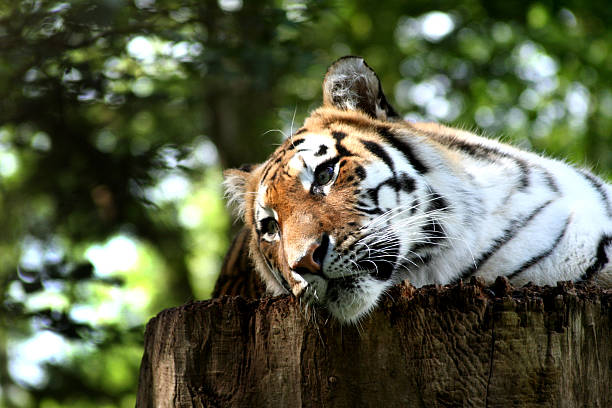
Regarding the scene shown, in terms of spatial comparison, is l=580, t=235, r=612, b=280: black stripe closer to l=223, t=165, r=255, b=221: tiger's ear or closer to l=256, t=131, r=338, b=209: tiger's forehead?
l=256, t=131, r=338, b=209: tiger's forehead

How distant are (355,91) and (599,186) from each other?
1.63m

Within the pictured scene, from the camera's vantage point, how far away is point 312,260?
2.84 meters

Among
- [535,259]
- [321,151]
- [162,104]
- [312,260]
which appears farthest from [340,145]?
[162,104]

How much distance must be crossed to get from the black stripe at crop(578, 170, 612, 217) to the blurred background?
3.15ft

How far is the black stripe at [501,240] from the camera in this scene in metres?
3.47

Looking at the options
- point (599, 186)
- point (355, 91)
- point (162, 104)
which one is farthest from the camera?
point (162, 104)

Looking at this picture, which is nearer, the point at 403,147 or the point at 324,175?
the point at 324,175

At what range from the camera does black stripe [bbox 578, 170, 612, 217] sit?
3.89 meters

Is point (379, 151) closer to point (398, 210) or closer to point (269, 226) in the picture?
point (398, 210)

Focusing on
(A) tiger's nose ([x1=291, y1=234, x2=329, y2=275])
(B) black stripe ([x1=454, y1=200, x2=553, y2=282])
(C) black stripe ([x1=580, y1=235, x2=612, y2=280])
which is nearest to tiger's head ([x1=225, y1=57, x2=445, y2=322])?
(A) tiger's nose ([x1=291, y1=234, x2=329, y2=275])

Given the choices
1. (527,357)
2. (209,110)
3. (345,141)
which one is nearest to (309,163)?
(345,141)

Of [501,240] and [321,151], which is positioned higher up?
[321,151]

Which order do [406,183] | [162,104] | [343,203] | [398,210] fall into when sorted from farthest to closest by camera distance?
[162,104], [406,183], [398,210], [343,203]

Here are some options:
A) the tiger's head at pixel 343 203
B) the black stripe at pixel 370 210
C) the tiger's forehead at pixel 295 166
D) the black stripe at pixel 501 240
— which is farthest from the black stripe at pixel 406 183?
the black stripe at pixel 501 240
